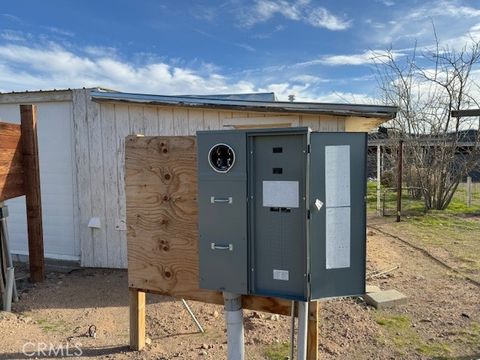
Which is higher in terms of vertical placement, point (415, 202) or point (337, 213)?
point (337, 213)

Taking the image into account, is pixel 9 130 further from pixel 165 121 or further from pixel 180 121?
pixel 180 121

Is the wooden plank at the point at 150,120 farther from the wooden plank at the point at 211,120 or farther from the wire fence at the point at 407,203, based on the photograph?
the wire fence at the point at 407,203

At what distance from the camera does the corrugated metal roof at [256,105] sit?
176 inches

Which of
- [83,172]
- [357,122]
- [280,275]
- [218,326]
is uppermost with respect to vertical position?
[357,122]

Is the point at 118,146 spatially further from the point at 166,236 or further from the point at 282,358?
the point at 282,358

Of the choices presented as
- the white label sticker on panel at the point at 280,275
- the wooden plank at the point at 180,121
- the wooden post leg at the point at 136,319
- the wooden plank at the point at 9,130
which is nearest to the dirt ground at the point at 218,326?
the wooden post leg at the point at 136,319

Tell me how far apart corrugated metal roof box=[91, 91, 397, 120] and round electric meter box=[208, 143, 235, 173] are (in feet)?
7.86

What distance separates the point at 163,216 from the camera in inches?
120

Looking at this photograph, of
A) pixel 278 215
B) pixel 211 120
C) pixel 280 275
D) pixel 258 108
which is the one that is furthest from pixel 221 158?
pixel 211 120

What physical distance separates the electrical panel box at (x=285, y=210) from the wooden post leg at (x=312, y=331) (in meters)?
0.32

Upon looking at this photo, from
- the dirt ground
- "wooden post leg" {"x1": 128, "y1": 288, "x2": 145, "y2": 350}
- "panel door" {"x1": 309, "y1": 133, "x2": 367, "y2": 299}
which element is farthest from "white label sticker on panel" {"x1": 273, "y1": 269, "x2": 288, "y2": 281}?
"wooden post leg" {"x1": 128, "y1": 288, "x2": 145, "y2": 350}

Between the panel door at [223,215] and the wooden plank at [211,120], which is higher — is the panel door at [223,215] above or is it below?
below

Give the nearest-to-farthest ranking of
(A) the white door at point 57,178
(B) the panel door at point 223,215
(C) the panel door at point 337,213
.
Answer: (C) the panel door at point 337,213
(B) the panel door at point 223,215
(A) the white door at point 57,178

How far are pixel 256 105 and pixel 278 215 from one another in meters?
2.64
